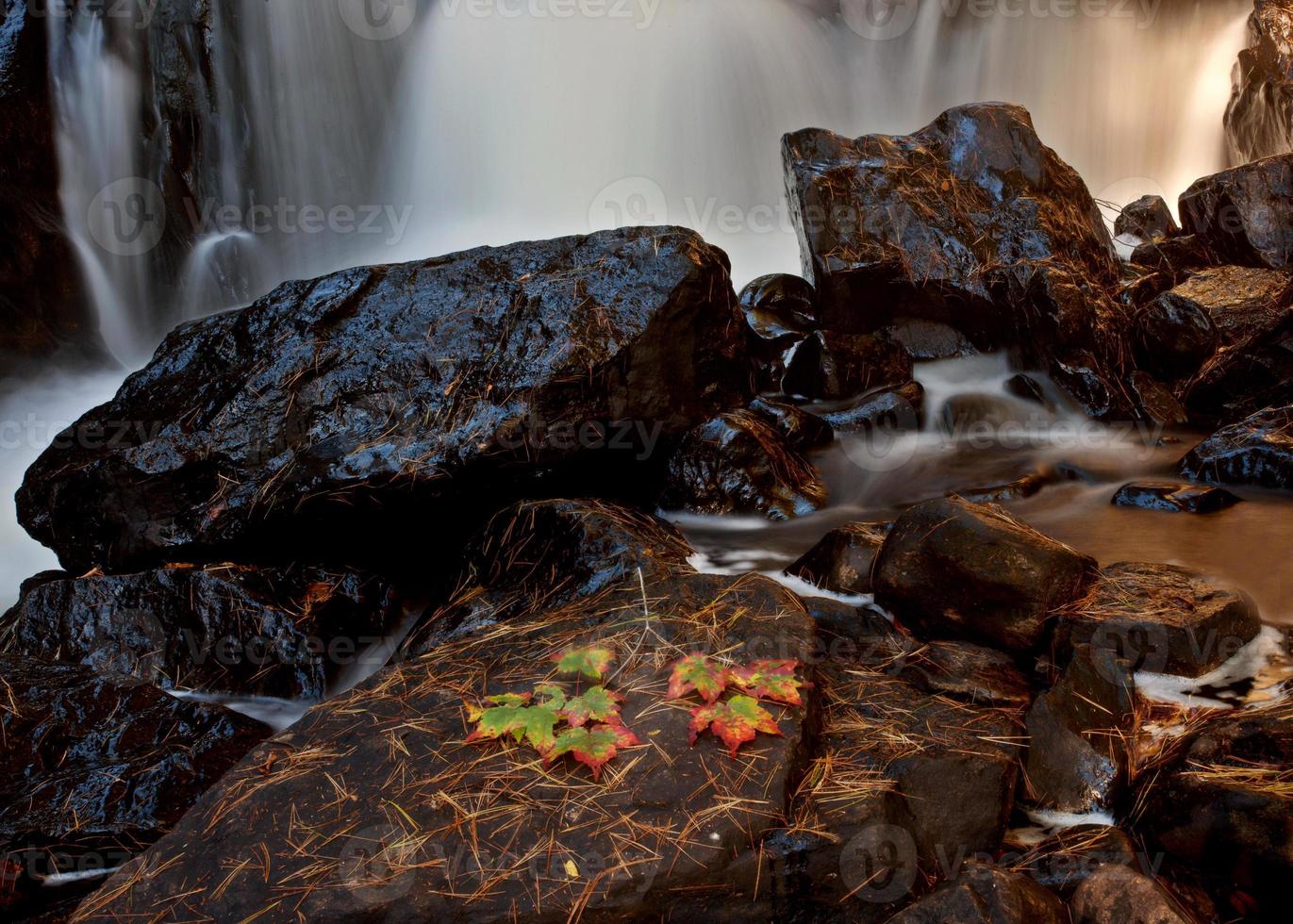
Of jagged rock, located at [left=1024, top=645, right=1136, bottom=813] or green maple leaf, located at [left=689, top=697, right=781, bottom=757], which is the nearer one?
green maple leaf, located at [left=689, top=697, right=781, bottom=757]

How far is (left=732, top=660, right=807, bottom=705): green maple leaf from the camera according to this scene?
265 cm

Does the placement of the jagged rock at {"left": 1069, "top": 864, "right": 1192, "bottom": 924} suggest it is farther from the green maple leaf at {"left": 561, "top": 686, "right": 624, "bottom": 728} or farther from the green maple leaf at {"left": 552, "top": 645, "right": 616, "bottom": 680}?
the green maple leaf at {"left": 552, "top": 645, "right": 616, "bottom": 680}

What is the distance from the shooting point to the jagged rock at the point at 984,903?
79.0 inches

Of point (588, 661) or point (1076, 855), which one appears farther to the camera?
point (588, 661)

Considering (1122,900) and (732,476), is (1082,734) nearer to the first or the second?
(1122,900)

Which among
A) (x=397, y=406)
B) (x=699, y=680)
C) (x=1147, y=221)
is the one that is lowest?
(x=699, y=680)

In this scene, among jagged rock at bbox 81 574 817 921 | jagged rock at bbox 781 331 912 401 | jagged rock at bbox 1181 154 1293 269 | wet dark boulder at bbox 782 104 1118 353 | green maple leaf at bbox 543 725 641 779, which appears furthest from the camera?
jagged rock at bbox 1181 154 1293 269

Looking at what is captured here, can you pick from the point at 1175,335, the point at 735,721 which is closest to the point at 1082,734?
the point at 735,721

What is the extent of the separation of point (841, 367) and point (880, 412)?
49cm

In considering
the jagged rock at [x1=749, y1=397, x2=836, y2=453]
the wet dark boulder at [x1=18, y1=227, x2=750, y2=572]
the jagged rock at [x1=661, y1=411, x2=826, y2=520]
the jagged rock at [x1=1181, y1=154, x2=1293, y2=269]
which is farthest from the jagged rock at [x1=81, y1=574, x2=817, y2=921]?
the jagged rock at [x1=1181, y1=154, x2=1293, y2=269]

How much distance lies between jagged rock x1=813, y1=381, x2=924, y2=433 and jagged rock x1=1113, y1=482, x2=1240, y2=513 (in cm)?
145

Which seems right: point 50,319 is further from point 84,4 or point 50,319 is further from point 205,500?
point 205,500

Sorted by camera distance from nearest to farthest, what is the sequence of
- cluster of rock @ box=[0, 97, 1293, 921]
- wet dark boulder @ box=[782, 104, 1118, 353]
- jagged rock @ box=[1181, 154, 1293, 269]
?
cluster of rock @ box=[0, 97, 1293, 921] → wet dark boulder @ box=[782, 104, 1118, 353] → jagged rock @ box=[1181, 154, 1293, 269]

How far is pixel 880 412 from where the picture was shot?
600 cm
